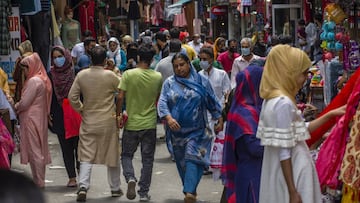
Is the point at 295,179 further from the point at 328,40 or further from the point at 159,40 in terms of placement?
the point at 159,40

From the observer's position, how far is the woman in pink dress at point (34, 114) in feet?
34.5

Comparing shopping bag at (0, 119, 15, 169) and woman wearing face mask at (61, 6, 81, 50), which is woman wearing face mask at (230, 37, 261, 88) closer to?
shopping bag at (0, 119, 15, 169)

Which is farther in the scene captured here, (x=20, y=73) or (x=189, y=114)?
(x=20, y=73)

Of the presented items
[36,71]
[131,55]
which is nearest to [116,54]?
[131,55]

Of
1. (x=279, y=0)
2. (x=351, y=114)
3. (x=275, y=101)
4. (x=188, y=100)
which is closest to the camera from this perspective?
(x=275, y=101)

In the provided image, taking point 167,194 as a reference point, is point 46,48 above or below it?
above

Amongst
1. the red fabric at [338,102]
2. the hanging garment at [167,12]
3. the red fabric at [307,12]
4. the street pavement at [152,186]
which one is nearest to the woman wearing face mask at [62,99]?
the street pavement at [152,186]

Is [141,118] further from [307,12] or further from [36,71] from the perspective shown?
[307,12]

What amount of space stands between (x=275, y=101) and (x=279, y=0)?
18952mm

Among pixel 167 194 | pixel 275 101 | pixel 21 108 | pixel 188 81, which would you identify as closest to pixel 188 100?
pixel 188 81

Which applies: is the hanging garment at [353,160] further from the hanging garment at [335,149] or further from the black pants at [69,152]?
the black pants at [69,152]

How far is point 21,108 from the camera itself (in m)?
10.5

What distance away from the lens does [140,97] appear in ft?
32.5

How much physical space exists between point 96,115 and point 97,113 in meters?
0.02
